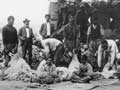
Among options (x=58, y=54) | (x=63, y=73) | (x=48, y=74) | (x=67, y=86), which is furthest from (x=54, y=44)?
(x=67, y=86)

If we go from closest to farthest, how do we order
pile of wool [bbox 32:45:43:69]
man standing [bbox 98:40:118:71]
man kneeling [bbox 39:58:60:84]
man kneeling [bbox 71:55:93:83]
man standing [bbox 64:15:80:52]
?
man kneeling [bbox 39:58:60:84], man kneeling [bbox 71:55:93:83], man standing [bbox 98:40:118:71], man standing [bbox 64:15:80:52], pile of wool [bbox 32:45:43:69]

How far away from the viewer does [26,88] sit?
9281 mm

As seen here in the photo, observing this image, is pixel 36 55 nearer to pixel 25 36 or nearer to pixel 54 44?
pixel 25 36

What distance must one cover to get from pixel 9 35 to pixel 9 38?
0.12m

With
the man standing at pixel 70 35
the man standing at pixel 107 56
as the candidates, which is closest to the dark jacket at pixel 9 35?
the man standing at pixel 70 35

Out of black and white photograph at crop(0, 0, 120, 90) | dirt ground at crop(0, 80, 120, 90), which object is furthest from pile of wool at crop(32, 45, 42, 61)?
dirt ground at crop(0, 80, 120, 90)

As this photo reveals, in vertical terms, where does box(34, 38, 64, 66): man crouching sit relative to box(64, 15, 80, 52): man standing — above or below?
below

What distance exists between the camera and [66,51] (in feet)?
42.8

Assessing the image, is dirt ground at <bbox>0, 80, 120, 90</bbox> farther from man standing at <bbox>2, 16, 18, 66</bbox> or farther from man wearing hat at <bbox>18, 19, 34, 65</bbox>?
man wearing hat at <bbox>18, 19, 34, 65</bbox>

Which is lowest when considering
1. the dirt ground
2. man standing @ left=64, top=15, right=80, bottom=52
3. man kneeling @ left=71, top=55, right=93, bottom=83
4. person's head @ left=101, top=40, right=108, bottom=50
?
the dirt ground

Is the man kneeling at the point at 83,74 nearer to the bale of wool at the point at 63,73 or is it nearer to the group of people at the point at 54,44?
the bale of wool at the point at 63,73

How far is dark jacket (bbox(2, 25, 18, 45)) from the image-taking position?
41.3 ft

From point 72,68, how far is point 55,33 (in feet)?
7.07

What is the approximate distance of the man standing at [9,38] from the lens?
12.6 meters
